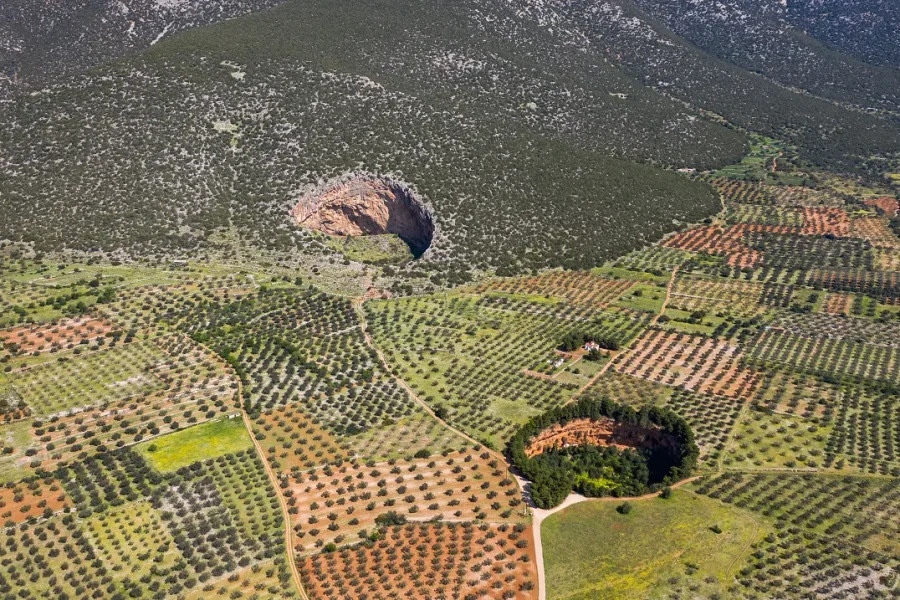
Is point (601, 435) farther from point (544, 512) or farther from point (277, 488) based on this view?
point (277, 488)

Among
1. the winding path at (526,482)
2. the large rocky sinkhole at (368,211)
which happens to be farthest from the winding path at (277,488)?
the large rocky sinkhole at (368,211)

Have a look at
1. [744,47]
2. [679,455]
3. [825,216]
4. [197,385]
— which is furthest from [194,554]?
[744,47]

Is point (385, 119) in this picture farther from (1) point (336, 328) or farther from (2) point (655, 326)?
(2) point (655, 326)

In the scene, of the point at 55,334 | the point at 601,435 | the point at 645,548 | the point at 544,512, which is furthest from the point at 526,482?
the point at 55,334

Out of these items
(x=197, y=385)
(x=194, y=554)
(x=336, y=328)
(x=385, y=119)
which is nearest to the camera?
(x=194, y=554)

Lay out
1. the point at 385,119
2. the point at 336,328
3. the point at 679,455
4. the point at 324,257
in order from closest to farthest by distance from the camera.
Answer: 1. the point at 679,455
2. the point at 336,328
3. the point at 324,257
4. the point at 385,119

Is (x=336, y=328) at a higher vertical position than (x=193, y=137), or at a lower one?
lower
